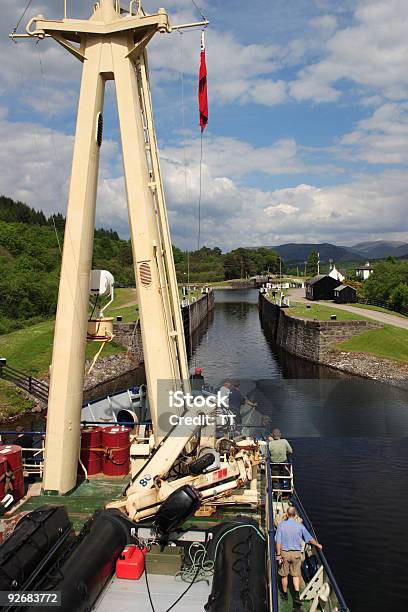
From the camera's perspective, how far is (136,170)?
12.5 metres

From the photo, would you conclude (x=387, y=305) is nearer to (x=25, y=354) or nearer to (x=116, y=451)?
(x=25, y=354)

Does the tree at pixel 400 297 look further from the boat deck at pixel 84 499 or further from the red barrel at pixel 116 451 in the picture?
the boat deck at pixel 84 499

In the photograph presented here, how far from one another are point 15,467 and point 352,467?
56.0 feet

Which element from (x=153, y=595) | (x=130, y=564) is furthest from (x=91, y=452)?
(x=153, y=595)

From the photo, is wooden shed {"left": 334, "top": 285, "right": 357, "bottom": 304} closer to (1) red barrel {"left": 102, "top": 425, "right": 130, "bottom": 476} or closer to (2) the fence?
(2) the fence

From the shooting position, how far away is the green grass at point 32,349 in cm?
4469

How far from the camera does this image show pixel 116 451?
13.6m

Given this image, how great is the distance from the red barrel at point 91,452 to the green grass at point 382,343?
127 ft

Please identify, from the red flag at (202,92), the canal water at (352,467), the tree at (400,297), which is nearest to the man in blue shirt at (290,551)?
the canal water at (352,467)

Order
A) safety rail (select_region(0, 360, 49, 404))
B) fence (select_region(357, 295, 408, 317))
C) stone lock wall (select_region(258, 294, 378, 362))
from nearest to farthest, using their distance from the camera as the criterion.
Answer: safety rail (select_region(0, 360, 49, 404)) < stone lock wall (select_region(258, 294, 378, 362)) < fence (select_region(357, 295, 408, 317))

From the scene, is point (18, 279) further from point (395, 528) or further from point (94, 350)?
point (395, 528)

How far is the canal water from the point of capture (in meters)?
16.0

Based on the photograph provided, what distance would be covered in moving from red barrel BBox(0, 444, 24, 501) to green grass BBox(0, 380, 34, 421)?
23.5 m

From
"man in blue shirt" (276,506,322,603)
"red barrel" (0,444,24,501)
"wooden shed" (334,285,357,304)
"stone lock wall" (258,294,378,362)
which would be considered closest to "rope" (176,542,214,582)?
"man in blue shirt" (276,506,322,603)
